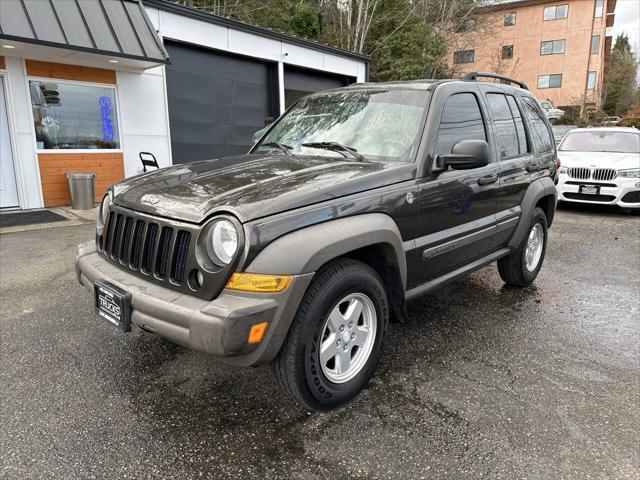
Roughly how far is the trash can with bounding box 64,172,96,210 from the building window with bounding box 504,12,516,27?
4381 centimetres

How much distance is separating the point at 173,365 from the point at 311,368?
1189 mm

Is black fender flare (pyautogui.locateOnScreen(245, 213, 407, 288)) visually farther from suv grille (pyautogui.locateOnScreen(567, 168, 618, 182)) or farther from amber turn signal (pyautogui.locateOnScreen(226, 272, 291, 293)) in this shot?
suv grille (pyautogui.locateOnScreen(567, 168, 618, 182))

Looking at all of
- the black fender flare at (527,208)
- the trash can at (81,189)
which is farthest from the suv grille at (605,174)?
the trash can at (81,189)

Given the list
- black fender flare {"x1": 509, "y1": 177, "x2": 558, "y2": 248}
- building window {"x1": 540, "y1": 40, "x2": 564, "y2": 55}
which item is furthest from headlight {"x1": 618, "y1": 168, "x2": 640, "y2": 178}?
building window {"x1": 540, "y1": 40, "x2": 564, "y2": 55}

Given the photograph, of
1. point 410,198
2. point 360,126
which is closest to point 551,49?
point 360,126

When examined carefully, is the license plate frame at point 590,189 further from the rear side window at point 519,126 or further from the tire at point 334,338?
the tire at point 334,338

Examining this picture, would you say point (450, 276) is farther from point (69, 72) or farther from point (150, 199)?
point (69, 72)

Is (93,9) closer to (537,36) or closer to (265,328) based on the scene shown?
(265,328)

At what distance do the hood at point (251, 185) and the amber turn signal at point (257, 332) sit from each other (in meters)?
0.50

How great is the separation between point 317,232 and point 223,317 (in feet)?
2.11

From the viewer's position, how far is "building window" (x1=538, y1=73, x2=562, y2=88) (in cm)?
4156

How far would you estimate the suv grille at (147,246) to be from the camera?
2.38 meters

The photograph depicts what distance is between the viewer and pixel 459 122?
3.54 m

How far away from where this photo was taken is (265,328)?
219 centimetres
